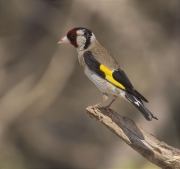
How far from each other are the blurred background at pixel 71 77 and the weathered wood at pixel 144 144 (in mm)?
3569

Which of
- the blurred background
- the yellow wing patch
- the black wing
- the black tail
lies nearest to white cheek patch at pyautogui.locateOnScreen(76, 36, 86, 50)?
Result: the black wing

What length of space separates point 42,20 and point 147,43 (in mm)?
1745

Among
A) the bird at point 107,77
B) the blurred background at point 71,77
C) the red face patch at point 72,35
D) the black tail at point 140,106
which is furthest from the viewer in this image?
the blurred background at point 71,77

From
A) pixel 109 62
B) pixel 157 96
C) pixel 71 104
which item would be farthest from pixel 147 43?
pixel 109 62

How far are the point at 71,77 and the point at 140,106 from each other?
542 cm

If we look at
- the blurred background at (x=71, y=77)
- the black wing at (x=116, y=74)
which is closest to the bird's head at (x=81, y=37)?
the black wing at (x=116, y=74)

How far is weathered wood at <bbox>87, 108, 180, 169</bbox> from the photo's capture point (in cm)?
372

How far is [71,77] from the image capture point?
911 cm

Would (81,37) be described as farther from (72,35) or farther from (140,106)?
(140,106)

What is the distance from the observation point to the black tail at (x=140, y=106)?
12.1ft

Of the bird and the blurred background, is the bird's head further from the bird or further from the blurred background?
the blurred background

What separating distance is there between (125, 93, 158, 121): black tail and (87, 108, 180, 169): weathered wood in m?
0.15

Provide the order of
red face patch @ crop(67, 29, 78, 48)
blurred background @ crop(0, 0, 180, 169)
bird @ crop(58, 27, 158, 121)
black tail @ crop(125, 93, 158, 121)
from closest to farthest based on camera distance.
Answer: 1. black tail @ crop(125, 93, 158, 121)
2. bird @ crop(58, 27, 158, 121)
3. red face patch @ crop(67, 29, 78, 48)
4. blurred background @ crop(0, 0, 180, 169)

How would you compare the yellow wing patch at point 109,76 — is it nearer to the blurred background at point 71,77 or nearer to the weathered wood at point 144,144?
the weathered wood at point 144,144
